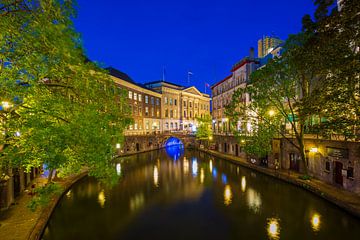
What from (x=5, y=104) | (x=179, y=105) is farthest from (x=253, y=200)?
(x=179, y=105)

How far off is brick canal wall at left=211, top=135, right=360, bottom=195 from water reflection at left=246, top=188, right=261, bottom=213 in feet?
21.6

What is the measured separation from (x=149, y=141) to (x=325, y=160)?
42.9m

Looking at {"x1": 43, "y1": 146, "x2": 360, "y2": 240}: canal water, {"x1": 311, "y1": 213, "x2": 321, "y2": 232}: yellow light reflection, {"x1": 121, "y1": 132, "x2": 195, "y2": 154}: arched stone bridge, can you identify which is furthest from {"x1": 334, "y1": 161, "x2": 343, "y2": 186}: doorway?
{"x1": 121, "y1": 132, "x2": 195, "y2": 154}: arched stone bridge

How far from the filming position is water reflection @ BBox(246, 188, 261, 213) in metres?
17.3

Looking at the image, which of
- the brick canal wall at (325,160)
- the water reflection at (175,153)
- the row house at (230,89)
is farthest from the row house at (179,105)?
the brick canal wall at (325,160)

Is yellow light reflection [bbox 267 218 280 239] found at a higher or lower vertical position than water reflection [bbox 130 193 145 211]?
lower

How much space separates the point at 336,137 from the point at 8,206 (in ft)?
87.9

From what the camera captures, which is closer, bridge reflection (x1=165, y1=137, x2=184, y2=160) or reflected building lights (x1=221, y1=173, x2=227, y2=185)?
reflected building lights (x1=221, y1=173, x2=227, y2=185)

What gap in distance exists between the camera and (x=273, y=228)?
45.4 ft

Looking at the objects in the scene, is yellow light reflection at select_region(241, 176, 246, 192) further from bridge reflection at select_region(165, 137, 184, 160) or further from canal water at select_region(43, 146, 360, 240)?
bridge reflection at select_region(165, 137, 184, 160)

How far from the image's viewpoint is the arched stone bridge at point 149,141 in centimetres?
4962

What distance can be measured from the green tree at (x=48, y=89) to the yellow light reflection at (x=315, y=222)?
1275cm

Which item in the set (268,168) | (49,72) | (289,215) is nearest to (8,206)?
(49,72)

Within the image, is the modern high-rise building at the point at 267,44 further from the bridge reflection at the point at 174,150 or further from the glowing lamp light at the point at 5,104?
the glowing lamp light at the point at 5,104
